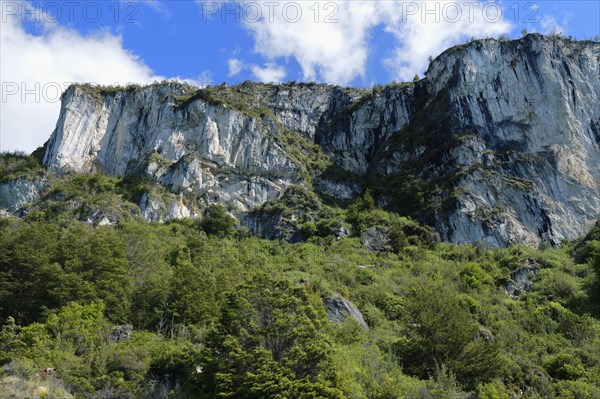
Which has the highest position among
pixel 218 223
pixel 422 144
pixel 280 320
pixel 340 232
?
pixel 422 144

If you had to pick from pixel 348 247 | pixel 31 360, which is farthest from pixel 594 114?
pixel 31 360

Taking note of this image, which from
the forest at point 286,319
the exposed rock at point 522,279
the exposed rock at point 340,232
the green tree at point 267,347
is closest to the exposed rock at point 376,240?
the forest at point 286,319

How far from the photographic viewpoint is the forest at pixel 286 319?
21.6 m

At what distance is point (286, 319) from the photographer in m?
22.2

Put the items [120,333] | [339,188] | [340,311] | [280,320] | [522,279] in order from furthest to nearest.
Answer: [339,188], [522,279], [340,311], [120,333], [280,320]

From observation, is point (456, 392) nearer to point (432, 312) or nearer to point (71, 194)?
point (432, 312)

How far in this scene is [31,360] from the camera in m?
22.2

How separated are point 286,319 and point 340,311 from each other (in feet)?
37.5

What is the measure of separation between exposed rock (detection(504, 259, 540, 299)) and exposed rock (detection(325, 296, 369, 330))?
16.1 m

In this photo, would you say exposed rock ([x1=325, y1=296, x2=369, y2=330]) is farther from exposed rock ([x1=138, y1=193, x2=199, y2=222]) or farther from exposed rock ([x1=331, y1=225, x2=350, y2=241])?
exposed rock ([x1=138, y1=193, x2=199, y2=222])

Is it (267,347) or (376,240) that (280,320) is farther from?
(376,240)

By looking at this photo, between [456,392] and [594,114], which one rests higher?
[594,114]

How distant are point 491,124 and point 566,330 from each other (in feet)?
113

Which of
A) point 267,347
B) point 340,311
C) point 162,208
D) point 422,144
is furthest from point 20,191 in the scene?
point 267,347
